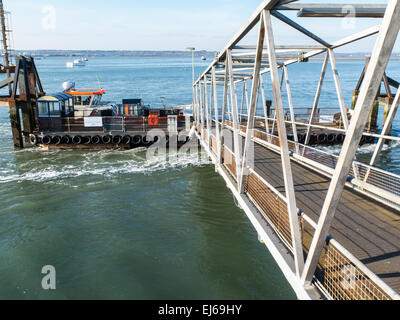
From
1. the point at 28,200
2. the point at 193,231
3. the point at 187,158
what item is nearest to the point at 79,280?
the point at 193,231

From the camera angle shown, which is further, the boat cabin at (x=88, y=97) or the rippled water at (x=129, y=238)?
the boat cabin at (x=88, y=97)

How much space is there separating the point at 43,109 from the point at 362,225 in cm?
2661

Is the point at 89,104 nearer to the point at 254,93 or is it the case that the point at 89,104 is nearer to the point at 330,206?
the point at 254,93

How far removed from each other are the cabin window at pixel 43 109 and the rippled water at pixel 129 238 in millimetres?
8190

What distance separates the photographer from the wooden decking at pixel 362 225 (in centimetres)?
459

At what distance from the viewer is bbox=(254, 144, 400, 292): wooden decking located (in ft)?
15.1

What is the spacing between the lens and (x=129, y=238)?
1123cm

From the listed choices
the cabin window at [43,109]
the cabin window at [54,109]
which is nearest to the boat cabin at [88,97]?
the cabin window at [54,109]

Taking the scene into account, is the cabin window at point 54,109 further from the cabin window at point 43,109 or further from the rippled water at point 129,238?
the rippled water at point 129,238

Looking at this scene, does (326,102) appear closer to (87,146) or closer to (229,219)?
(87,146)

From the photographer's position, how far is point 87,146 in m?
24.6

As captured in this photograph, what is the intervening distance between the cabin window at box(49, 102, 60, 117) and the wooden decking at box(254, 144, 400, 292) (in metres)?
23.2

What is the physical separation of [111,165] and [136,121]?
593cm

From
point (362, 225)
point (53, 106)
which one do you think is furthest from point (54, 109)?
point (362, 225)
